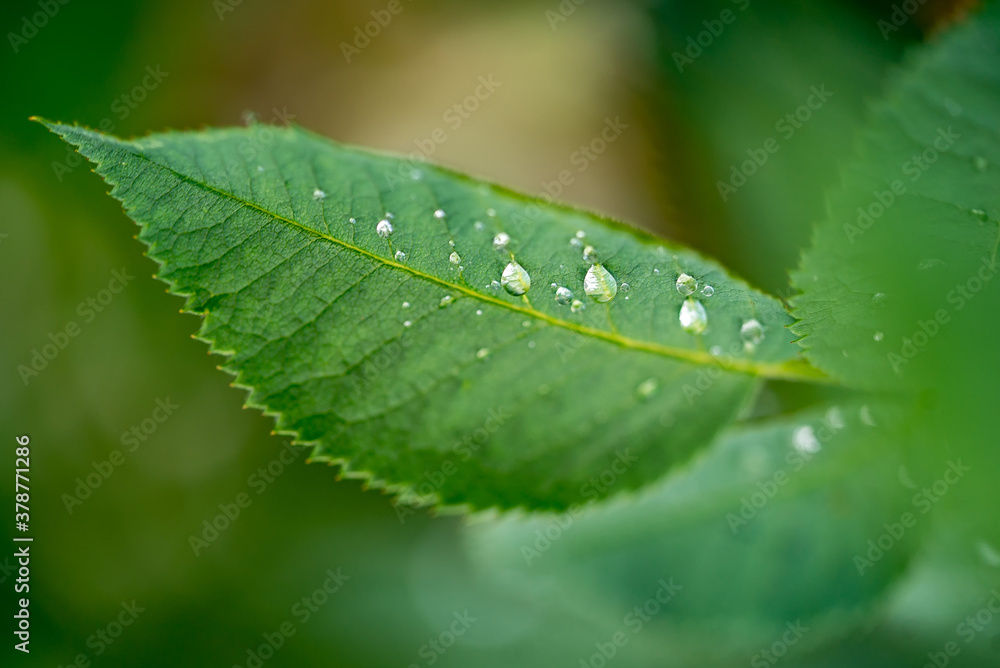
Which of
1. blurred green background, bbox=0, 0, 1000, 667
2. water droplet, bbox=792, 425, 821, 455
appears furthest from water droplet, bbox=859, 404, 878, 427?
blurred green background, bbox=0, 0, 1000, 667

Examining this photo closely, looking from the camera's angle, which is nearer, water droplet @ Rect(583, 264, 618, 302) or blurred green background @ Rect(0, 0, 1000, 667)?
water droplet @ Rect(583, 264, 618, 302)

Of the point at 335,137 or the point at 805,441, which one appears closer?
the point at 805,441

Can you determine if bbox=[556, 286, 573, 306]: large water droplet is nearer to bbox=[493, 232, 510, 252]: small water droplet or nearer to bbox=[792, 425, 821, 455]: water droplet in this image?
bbox=[493, 232, 510, 252]: small water droplet

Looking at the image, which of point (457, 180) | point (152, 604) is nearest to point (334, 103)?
point (152, 604)

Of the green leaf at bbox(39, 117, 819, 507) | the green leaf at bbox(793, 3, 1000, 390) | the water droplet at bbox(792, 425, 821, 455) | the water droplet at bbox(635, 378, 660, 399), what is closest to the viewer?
the green leaf at bbox(793, 3, 1000, 390)

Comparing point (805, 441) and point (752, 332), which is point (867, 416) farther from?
point (752, 332)

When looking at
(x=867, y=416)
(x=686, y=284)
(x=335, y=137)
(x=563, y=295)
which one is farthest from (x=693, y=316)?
(x=335, y=137)
